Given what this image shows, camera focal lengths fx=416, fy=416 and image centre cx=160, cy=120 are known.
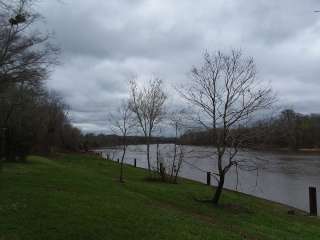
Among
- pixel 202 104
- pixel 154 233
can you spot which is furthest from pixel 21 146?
pixel 154 233

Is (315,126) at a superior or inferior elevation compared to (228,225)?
superior

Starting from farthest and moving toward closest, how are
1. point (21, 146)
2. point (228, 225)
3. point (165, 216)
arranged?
point (21, 146) → point (228, 225) → point (165, 216)

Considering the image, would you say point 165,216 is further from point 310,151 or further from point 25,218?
point 310,151

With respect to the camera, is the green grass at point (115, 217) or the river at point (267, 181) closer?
the green grass at point (115, 217)

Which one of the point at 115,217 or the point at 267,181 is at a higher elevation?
the point at 115,217

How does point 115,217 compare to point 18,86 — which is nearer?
point 115,217

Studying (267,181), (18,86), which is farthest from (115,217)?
(267,181)

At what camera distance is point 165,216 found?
9.80 meters

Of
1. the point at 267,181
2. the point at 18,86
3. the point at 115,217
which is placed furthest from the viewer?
the point at 267,181

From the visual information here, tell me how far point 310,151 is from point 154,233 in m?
67.1

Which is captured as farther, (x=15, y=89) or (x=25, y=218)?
(x=15, y=89)

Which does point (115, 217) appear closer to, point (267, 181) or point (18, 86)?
point (18, 86)

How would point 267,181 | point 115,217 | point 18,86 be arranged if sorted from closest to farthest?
point 115,217 < point 18,86 < point 267,181

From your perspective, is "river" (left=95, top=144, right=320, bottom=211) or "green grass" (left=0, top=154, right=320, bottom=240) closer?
"green grass" (left=0, top=154, right=320, bottom=240)
